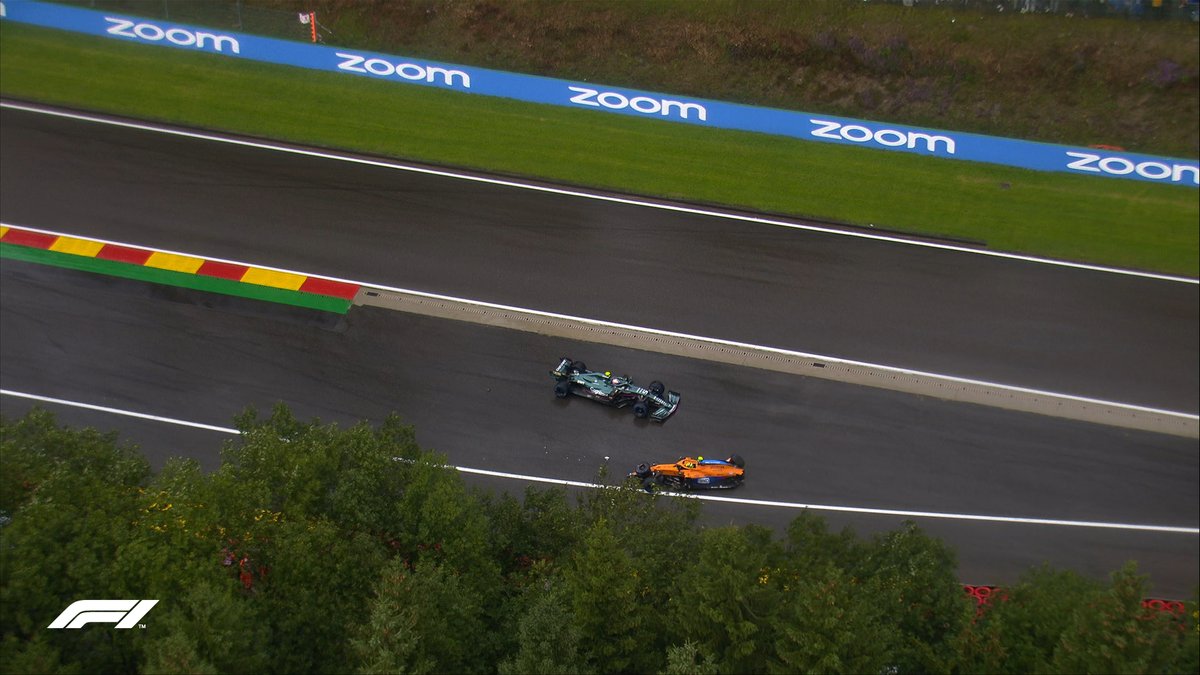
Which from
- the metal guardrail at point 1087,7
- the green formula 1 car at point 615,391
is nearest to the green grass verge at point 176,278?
the green formula 1 car at point 615,391

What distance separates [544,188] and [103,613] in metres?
21.0

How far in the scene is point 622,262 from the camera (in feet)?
106

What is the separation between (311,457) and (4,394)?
48.7 feet

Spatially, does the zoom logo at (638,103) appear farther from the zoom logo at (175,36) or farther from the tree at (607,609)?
the tree at (607,609)

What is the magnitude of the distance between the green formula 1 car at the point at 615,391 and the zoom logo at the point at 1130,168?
17998 mm

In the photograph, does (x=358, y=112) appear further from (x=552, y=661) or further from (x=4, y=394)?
(x=552, y=661)

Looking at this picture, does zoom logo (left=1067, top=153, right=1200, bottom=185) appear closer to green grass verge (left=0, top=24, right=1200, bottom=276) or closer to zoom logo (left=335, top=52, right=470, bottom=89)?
green grass verge (left=0, top=24, right=1200, bottom=276)

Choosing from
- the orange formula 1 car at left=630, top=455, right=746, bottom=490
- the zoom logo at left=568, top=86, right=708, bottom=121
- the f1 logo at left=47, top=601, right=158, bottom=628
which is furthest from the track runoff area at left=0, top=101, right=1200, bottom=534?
the f1 logo at left=47, top=601, right=158, bottom=628

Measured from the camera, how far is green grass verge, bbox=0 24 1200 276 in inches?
1305

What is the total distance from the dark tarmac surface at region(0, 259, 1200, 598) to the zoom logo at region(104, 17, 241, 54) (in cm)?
1286

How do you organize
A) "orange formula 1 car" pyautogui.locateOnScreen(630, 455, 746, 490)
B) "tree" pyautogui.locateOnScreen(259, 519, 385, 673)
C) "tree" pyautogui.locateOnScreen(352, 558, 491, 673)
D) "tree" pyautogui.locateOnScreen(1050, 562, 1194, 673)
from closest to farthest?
1. "tree" pyautogui.locateOnScreen(352, 558, 491, 673)
2. "tree" pyautogui.locateOnScreen(1050, 562, 1194, 673)
3. "tree" pyautogui.locateOnScreen(259, 519, 385, 673)
4. "orange formula 1 car" pyautogui.locateOnScreen(630, 455, 746, 490)

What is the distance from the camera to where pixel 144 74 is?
126ft

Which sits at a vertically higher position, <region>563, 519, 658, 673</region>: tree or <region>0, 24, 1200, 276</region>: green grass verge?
<region>0, 24, 1200, 276</region>: green grass verge

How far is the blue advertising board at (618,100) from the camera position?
1361 inches
